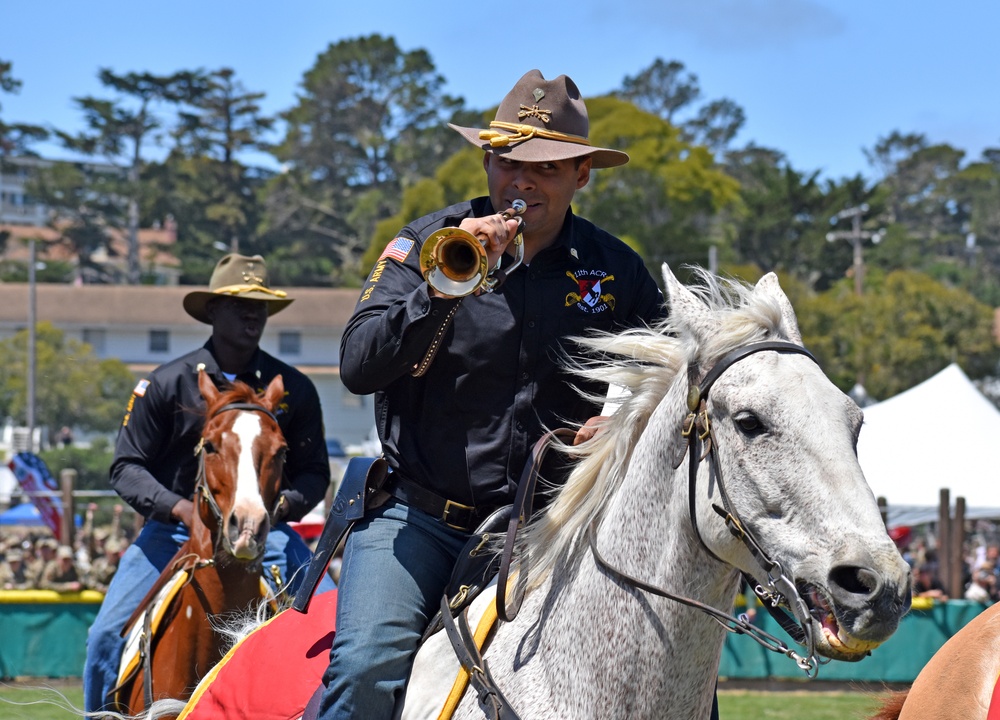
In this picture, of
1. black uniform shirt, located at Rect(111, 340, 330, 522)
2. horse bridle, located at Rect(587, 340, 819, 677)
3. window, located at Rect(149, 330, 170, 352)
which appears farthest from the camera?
window, located at Rect(149, 330, 170, 352)

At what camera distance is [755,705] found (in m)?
13.7

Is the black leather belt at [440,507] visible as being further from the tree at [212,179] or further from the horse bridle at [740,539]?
the tree at [212,179]

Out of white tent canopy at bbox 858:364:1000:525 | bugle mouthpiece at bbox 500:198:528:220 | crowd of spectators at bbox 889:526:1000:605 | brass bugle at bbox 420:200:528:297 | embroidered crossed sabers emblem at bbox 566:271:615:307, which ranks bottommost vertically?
crowd of spectators at bbox 889:526:1000:605

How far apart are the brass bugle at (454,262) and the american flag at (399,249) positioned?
1.55 feet

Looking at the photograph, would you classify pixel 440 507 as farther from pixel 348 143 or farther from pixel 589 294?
pixel 348 143

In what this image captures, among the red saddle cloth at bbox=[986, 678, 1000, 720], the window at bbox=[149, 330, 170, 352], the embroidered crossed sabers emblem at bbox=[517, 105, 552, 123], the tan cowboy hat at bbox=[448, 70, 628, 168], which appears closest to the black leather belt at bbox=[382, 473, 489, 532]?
the tan cowboy hat at bbox=[448, 70, 628, 168]

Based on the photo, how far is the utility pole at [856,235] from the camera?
2048 inches

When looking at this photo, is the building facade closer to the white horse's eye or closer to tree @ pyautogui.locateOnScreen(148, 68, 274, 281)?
tree @ pyautogui.locateOnScreen(148, 68, 274, 281)

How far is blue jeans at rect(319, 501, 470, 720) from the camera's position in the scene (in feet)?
10.9

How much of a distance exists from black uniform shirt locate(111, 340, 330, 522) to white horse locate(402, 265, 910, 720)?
3.16 m

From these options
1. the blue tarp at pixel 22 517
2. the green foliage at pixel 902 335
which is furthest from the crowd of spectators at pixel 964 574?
the green foliage at pixel 902 335

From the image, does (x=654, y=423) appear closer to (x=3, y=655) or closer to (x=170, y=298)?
(x=3, y=655)

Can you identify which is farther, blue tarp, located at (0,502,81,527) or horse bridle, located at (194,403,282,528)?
blue tarp, located at (0,502,81,527)

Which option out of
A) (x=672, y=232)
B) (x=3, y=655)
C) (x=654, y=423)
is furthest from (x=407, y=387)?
(x=672, y=232)
